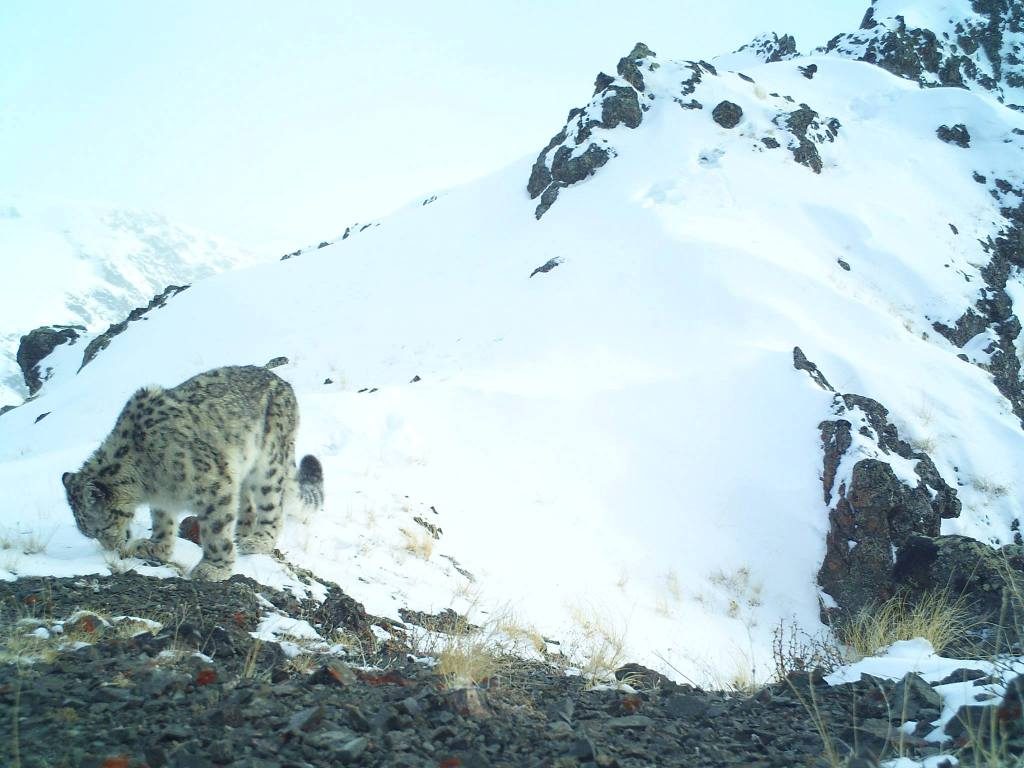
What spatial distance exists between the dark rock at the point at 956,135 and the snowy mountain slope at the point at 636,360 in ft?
1.28

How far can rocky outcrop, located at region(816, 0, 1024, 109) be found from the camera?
45.5m

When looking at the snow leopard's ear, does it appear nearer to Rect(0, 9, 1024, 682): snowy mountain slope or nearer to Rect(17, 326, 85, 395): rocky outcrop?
Rect(0, 9, 1024, 682): snowy mountain slope

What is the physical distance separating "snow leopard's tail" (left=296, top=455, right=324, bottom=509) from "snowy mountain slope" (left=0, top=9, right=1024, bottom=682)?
0.85ft

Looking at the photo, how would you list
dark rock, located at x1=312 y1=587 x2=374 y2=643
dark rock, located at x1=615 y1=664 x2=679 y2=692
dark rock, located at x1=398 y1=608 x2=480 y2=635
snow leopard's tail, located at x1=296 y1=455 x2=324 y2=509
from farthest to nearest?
1. snow leopard's tail, located at x1=296 y1=455 x2=324 y2=509
2. dark rock, located at x1=398 y1=608 x2=480 y2=635
3. dark rock, located at x1=312 y1=587 x2=374 y2=643
4. dark rock, located at x1=615 y1=664 x2=679 y2=692

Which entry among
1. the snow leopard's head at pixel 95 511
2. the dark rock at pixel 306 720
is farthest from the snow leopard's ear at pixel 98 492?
the dark rock at pixel 306 720

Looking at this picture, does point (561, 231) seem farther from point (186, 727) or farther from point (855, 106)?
point (186, 727)

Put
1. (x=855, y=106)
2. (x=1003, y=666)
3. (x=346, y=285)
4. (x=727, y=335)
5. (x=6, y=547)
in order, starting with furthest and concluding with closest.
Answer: (x=855, y=106)
(x=346, y=285)
(x=727, y=335)
(x=6, y=547)
(x=1003, y=666)

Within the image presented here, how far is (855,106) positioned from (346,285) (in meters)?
26.3

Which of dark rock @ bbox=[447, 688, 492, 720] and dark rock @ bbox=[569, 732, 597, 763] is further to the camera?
Result: dark rock @ bbox=[447, 688, 492, 720]

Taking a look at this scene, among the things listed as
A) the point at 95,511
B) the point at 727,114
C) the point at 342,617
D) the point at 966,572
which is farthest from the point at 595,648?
the point at 727,114

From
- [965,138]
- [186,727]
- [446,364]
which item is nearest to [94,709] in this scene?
[186,727]

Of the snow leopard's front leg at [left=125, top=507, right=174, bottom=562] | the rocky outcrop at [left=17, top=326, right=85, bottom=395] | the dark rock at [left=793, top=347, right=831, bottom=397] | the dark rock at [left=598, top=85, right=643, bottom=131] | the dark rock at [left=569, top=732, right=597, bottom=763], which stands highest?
the dark rock at [left=598, top=85, right=643, bottom=131]

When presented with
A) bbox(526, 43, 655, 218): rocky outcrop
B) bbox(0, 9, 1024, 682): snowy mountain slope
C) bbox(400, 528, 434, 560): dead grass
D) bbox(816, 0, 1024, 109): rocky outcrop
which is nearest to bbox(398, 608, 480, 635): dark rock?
bbox(0, 9, 1024, 682): snowy mountain slope

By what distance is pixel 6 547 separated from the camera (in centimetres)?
577
